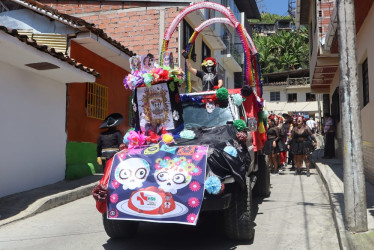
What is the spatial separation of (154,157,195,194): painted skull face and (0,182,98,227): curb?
3370 millimetres

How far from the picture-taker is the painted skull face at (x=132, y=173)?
4391 millimetres

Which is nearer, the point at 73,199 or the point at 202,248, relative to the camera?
the point at 202,248

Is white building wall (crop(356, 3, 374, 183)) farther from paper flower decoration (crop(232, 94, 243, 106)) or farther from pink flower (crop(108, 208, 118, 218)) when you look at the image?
pink flower (crop(108, 208, 118, 218))

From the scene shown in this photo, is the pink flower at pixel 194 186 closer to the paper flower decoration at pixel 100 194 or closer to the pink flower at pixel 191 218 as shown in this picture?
the pink flower at pixel 191 218

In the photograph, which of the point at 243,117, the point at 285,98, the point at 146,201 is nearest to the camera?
the point at 146,201

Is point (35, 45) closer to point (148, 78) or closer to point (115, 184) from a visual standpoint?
point (148, 78)

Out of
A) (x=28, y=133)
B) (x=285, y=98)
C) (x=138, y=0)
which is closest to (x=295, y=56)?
(x=285, y=98)

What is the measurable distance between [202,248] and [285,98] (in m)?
39.9

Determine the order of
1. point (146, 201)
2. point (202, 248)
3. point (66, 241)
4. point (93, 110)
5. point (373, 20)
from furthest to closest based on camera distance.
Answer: point (93, 110) < point (373, 20) < point (66, 241) < point (202, 248) < point (146, 201)

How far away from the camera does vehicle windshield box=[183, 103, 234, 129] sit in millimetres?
5918

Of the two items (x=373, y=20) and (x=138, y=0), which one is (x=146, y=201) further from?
(x=138, y=0)

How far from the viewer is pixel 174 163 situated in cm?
444

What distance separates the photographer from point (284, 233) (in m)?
5.32

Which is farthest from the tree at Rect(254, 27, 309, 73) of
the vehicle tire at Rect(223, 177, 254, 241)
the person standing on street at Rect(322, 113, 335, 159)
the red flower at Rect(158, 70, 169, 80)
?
the vehicle tire at Rect(223, 177, 254, 241)
